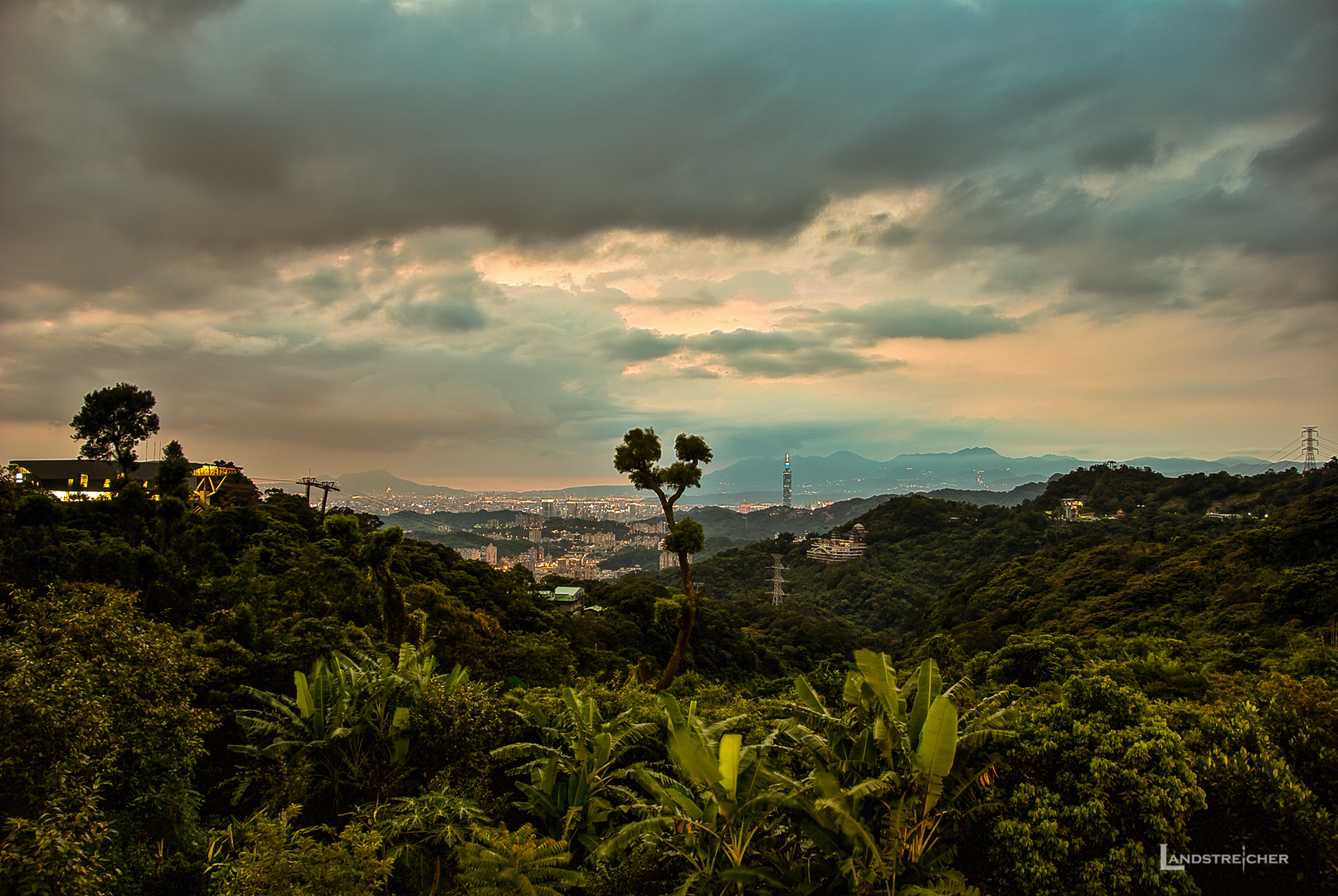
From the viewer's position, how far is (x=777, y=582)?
236 feet

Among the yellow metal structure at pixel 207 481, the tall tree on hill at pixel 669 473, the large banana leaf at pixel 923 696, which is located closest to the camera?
the large banana leaf at pixel 923 696

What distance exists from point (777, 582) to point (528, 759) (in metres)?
65.3

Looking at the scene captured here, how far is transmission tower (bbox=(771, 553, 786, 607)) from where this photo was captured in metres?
66.3

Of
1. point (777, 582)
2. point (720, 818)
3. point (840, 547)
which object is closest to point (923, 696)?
point (720, 818)

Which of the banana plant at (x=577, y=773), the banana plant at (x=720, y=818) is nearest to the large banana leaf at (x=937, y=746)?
the banana plant at (x=720, y=818)

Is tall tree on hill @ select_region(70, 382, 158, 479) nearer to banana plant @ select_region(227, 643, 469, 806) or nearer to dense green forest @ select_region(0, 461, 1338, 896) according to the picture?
dense green forest @ select_region(0, 461, 1338, 896)

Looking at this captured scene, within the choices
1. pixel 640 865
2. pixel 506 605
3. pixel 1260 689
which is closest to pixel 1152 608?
pixel 1260 689

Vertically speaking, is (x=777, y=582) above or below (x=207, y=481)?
below

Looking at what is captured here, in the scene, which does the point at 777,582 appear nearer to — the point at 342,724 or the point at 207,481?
the point at 207,481

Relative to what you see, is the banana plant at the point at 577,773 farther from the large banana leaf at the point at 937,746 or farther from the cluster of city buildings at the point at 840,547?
the cluster of city buildings at the point at 840,547

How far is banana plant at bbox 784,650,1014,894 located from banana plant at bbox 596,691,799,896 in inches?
19.1

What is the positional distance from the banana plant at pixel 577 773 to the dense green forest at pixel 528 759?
0.05 metres

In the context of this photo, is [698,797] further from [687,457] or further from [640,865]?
[687,457]

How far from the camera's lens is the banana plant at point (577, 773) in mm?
7535
